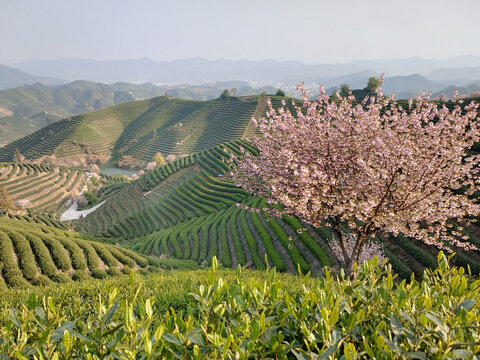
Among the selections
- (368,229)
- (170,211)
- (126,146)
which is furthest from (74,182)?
(368,229)

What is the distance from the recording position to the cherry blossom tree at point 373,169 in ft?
37.9

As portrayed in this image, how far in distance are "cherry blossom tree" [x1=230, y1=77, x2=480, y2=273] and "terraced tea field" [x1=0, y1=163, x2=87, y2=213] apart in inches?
3591

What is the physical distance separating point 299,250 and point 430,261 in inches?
385

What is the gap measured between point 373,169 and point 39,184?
10418 cm

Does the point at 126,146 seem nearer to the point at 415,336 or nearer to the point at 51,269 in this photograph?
the point at 51,269

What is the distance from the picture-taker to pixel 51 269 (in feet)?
62.6

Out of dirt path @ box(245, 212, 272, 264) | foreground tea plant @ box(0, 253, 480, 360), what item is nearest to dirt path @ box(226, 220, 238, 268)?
dirt path @ box(245, 212, 272, 264)

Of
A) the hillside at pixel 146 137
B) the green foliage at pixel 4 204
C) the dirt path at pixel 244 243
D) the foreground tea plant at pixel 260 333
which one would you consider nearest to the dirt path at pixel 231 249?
the dirt path at pixel 244 243

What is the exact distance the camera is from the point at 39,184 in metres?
86.3

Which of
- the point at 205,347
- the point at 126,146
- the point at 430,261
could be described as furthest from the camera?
the point at 126,146

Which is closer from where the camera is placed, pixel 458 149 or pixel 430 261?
pixel 458 149

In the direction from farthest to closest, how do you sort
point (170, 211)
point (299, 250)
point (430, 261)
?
point (170, 211), point (299, 250), point (430, 261)

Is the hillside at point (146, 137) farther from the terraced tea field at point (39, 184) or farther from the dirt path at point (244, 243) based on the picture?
the dirt path at point (244, 243)

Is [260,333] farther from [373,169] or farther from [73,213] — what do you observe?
[73,213]
